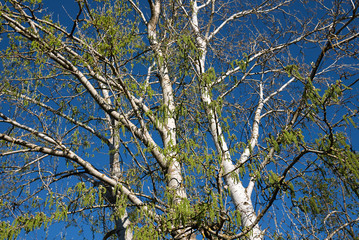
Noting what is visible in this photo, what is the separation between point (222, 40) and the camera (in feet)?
24.0

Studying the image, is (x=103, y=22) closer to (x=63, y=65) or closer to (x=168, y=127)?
(x=63, y=65)

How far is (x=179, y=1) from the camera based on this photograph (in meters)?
6.91

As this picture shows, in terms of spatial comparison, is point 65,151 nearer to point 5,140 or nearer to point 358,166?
point 5,140

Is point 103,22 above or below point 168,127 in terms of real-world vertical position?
above

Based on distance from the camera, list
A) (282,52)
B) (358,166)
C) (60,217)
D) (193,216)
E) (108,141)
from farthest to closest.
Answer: (282,52)
(108,141)
(60,217)
(193,216)
(358,166)

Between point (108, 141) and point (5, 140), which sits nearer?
point (5, 140)

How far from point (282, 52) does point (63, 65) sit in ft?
13.7

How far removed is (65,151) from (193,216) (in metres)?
2.15

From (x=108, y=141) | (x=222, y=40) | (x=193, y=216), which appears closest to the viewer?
(x=193, y=216)

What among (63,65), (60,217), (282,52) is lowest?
(60,217)

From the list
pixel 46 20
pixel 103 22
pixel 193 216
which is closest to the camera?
pixel 193 216

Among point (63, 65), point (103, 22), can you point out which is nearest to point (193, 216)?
point (103, 22)

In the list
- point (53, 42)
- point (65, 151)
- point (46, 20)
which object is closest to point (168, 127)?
point (65, 151)

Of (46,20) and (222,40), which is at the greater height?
(222,40)
